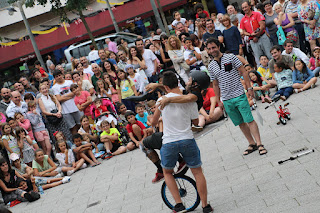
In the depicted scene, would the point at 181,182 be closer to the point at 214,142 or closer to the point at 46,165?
the point at 214,142

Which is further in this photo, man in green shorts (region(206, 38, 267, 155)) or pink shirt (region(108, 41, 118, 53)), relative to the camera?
pink shirt (region(108, 41, 118, 53))

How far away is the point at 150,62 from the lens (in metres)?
14.6

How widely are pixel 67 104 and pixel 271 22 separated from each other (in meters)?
5.67

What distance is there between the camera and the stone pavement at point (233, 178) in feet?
21.6

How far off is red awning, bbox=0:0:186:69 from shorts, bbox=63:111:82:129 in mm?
21039

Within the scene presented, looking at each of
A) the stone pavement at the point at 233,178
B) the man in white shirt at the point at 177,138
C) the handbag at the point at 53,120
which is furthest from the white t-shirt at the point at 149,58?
the man in white shirt at the point at 177,138

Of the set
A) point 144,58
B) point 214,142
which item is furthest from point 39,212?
point 144,58

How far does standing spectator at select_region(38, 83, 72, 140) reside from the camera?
1337 cm

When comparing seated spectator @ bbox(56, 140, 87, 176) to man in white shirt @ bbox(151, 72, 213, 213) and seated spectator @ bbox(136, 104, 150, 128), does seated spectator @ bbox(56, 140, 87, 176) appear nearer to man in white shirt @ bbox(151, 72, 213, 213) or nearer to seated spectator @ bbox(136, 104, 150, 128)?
seated spectator @ bbox(136, 104, 150, 128)

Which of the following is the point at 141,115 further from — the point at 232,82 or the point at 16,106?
the point at 232,82

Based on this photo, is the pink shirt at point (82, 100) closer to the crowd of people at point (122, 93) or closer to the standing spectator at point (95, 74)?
the crowd of people at point (122, 93)

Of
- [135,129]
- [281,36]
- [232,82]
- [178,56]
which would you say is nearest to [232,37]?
[281,36]

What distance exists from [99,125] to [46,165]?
1631 millimetres

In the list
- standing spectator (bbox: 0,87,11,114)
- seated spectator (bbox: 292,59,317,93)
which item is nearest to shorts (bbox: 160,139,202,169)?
seated spectator (bbox: 292,59,317,93)
